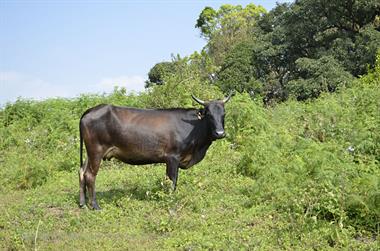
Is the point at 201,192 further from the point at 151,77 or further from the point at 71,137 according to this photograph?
the point at 151,77

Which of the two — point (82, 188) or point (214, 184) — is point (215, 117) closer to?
point (214, 184)

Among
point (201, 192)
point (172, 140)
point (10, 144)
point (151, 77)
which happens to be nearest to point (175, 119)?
point (172, 140)

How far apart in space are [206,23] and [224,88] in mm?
30045

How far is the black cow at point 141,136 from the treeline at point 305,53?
13.2 metres

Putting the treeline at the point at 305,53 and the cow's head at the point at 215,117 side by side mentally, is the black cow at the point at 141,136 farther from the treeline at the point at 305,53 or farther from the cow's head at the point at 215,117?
the treeline at the point at 305,53

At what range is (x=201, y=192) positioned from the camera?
8.75 m

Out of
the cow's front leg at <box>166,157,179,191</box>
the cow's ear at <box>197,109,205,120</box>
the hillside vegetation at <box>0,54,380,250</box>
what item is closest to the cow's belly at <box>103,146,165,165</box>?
the cow's front leg at <box>166,157,179,191</box>

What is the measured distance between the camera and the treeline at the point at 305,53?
949 inches

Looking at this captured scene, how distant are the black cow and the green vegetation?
518 mm

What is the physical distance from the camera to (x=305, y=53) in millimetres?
29547

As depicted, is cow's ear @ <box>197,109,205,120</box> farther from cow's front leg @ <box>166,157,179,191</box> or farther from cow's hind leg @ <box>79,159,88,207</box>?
cow's hind leg @ <box>79,159,88,207</box>

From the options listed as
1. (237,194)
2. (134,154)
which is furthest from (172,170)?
(237,194)

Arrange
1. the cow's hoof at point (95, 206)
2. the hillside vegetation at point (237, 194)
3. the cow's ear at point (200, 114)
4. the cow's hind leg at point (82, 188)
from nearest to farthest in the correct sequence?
the hillside vegetation at point (237, 194) → the cow's hoof at point (95, 206) → the cow's hind leg at point (82, 188) → the cow's ear at point (200, 114)

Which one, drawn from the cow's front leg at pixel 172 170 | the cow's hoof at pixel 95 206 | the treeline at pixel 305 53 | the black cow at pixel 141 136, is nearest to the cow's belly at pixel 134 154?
the black cow at pixel 141 136
